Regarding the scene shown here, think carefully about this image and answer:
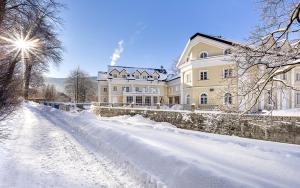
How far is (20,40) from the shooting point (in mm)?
15172

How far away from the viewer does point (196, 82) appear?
31.7 m

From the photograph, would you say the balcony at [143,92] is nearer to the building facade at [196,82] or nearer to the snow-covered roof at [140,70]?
the building facade at [196,82]

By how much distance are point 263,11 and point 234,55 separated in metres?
1.84

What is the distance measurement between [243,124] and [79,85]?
58.2 meters

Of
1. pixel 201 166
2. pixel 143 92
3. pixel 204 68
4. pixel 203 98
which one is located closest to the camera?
pixel 201 166

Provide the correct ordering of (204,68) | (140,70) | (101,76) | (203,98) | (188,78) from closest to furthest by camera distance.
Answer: (204,68) → (203,98) → (188,78) → (101,76) → (140,70)

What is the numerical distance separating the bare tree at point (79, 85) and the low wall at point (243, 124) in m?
51.4

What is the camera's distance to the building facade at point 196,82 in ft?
39.4

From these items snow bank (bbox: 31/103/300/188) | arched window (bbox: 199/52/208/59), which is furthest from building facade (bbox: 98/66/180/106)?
snow bank (bbox: 31/103/300/188)

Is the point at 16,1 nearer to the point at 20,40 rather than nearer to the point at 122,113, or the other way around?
the point at 20,40

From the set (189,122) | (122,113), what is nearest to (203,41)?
(122,113)

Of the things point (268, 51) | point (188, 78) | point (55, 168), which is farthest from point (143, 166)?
point (188, 78)

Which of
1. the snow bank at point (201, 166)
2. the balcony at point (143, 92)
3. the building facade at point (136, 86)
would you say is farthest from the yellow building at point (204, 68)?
the snow bank at point (201, 166)

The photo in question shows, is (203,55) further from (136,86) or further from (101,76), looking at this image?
(101,76)
